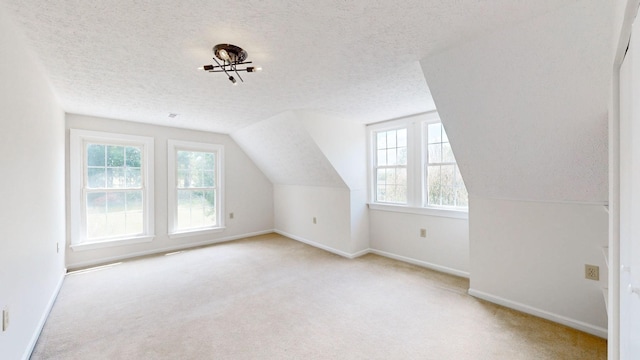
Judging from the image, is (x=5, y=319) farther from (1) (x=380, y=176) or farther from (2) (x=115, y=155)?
(1) (x=380, y=176)

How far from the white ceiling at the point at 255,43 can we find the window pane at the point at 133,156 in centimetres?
112

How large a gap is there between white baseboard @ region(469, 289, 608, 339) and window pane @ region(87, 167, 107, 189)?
526 cm

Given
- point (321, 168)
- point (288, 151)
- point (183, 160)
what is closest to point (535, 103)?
point (321, 168)

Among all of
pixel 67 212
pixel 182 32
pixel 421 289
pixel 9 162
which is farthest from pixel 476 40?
pixel 67 212

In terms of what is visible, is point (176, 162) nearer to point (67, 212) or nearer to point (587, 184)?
point (67, 212)

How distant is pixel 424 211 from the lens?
138 inches

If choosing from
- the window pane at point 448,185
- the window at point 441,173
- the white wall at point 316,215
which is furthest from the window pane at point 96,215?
the window pane at point 448,185

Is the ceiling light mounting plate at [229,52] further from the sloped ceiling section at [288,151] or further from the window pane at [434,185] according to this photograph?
the window pane at [434,185]

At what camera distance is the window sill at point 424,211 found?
318cm

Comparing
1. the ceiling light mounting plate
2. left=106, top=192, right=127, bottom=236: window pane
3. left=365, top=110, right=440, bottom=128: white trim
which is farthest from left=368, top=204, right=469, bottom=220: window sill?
left=106, top=192, right=127, bottom=236: window pane

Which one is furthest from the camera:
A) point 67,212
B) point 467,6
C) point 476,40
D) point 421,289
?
point 67,212

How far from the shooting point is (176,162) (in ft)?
14.6

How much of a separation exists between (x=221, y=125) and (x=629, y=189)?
4.50 m

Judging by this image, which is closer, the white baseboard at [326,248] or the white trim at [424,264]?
the white trim at [424,264]
